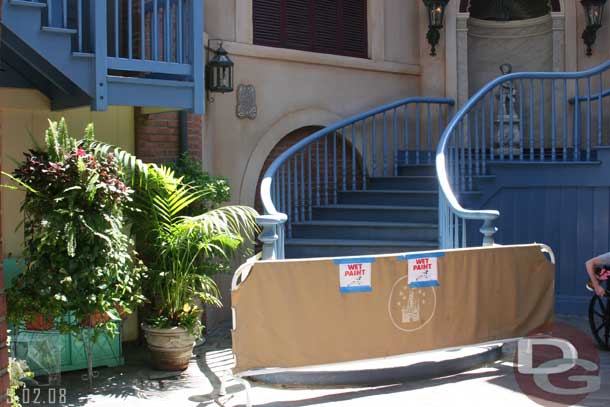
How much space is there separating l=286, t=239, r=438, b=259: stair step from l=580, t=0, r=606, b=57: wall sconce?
167 inches

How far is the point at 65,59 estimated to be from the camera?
599 centimetres

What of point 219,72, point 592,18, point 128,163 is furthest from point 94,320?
point 592,18

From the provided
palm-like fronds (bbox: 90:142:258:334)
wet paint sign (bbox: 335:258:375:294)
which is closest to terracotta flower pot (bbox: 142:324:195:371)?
palm-like fronds (bbox: 90:142:258:334)

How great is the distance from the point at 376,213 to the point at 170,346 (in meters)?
3.37

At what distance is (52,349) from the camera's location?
6.38 m

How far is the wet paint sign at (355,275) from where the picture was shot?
19.6 ft

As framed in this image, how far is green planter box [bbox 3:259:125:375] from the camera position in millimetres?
6363

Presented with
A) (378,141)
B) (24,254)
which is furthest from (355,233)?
(24,254)

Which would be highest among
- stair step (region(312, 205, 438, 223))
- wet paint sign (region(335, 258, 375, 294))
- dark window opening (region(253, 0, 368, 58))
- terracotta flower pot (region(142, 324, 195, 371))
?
dark window opening (region(253, 0, 368, 58))

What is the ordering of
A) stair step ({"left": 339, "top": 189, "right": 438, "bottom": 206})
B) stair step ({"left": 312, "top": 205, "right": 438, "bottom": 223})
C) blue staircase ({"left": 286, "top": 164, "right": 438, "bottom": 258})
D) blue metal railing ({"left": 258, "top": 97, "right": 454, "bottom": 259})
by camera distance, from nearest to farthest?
blue staircase ({"left": 286, "top": 164, "right": 438, "bottom": 258})
stair step ({"left": 312, "top": 205, "right": 438, "bottom": 223})
blue metal railing ({"left": 258, "top": 97, "right": 454, "bottom": 259})
stair step ({"left": 339, "top": 189, "right": 438, "bottom": 206})

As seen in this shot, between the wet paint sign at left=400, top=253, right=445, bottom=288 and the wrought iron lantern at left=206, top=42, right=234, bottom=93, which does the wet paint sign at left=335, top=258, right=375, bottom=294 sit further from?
the wrought iron lantern at left=206, top=42, right=234, bottom=93

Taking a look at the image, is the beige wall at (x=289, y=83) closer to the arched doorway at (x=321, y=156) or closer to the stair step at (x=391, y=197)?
the arched doorway at (x=321, y=156)

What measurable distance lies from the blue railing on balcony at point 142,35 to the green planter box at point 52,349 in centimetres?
188

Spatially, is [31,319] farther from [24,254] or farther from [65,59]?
[65,59]
